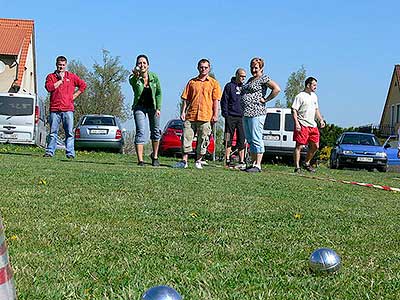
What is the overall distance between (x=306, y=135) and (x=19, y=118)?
14.8 meters

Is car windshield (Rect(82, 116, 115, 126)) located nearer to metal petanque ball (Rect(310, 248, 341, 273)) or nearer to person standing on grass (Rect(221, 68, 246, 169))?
person standing on grass (Rect(221, 68, 246, 169))

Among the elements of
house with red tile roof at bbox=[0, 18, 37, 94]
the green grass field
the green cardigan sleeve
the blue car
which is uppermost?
house with red tile roof at bbox=[0, 18, 37, 94]

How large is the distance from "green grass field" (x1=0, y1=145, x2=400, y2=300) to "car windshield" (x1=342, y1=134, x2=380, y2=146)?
16.8 metres

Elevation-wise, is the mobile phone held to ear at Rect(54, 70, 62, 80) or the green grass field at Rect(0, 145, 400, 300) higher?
the mobile phone held to ear at Rect(54, 70, 62, 80)

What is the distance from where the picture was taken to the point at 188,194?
6.64 m

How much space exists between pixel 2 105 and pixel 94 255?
2249 cm

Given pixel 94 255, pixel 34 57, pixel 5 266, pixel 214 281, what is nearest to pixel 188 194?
pixel 94 255

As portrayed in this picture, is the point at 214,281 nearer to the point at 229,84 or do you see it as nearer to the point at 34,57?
the point at 229,84

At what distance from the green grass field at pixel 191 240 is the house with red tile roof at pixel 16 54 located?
3615 cm

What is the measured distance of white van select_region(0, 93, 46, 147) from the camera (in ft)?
81.0

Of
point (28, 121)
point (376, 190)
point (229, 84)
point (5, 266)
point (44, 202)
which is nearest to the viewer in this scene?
point (5, 266)

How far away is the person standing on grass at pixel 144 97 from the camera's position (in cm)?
1141

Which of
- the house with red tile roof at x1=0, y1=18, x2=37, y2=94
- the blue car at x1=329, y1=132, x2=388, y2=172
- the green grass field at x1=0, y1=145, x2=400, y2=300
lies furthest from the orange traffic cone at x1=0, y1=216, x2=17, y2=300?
the house with red tile roof at x1=0, y1=18, x2=37, y2=94

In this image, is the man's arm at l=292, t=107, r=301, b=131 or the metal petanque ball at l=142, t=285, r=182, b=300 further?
the man's arm at l=292, t=107, r=301, b=131
